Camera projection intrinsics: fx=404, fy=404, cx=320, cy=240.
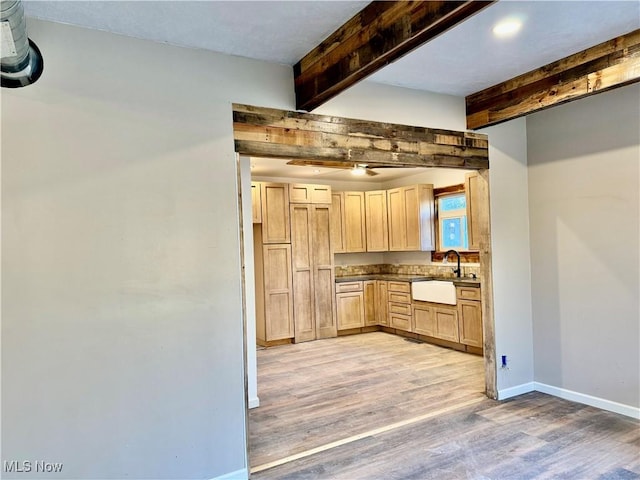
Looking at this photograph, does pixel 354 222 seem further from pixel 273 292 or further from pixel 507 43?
pixel 507 43

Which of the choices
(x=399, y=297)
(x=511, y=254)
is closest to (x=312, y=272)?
(x=399, y=297)

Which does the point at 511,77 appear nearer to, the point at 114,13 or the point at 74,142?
the point at 114,13

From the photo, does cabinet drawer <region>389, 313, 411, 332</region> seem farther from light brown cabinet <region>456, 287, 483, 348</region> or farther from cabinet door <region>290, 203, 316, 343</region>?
cabinet door <region>290, 203, 316, 343</region>

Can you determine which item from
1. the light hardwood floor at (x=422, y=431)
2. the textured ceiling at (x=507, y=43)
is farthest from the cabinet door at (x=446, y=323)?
the textured ceiling at (x=507, y=43)

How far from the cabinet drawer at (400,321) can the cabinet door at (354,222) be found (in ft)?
4.22

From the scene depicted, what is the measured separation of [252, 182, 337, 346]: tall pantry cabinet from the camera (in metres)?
5.97

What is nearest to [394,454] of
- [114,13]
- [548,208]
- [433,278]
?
[548,208]

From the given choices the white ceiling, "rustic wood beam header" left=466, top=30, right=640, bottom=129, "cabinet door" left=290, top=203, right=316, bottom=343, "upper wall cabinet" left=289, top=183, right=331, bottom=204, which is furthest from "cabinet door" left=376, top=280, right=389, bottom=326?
the white ceiling

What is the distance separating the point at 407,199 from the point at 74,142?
5217 mm

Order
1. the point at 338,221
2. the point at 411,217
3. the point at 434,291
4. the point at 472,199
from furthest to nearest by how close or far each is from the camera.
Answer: the point at 338,221
the point at 411,217
the point at 434,291
the point at 472,199

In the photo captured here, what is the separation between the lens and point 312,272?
6.34 metres

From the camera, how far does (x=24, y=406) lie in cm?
207

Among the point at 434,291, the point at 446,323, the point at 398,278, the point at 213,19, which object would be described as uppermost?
the point at 213,19

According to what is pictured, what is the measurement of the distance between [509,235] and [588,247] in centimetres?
64
